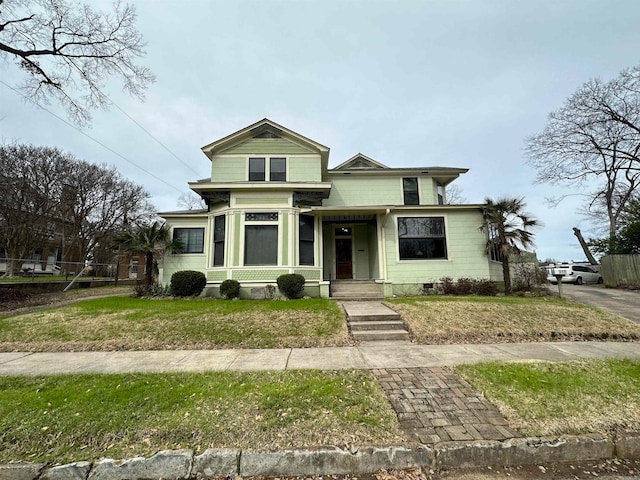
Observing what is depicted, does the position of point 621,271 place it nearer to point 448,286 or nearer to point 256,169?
point 448,286

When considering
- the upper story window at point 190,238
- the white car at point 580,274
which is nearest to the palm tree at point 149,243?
the upper story window at point 190,238

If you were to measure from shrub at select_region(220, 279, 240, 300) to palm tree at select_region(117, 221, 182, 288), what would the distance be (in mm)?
3865

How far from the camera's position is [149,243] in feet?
43.5

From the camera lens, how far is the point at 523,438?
2879mm

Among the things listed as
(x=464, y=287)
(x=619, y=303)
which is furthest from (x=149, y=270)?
(x=619, y=303)

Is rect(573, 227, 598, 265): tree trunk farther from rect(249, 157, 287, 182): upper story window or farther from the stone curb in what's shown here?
the stone curb

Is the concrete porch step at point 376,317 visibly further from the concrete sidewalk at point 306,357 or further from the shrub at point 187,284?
the shrub at point 187,284

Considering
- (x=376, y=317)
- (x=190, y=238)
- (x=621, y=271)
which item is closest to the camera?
(x=376, y=317)

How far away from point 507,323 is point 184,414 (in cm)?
762

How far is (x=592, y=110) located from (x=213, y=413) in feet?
96.3

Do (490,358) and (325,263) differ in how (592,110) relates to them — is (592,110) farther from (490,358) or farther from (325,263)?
(490,358)

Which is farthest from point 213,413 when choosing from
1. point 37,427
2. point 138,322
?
point 138,322

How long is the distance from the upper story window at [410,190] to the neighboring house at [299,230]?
2.04 m

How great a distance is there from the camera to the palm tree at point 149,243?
1326cm
